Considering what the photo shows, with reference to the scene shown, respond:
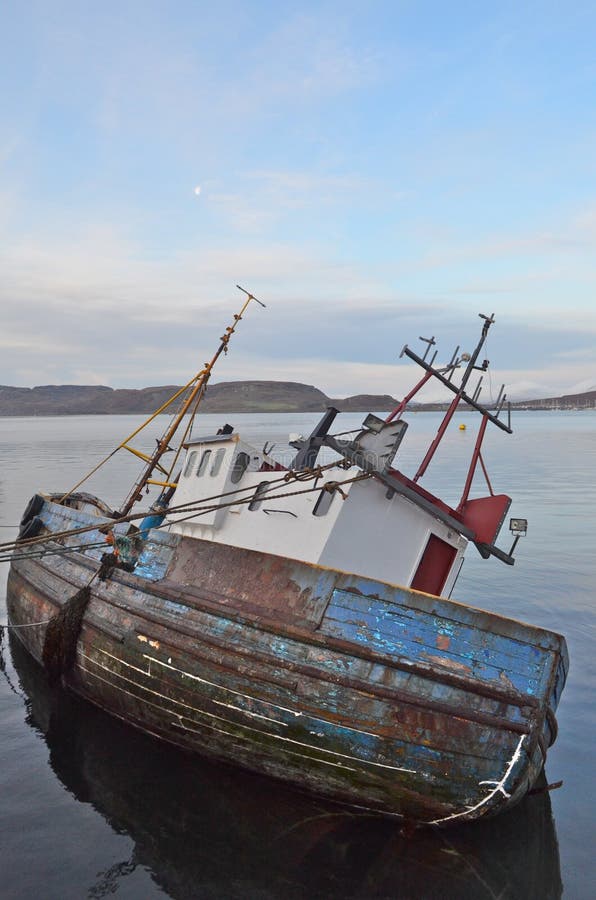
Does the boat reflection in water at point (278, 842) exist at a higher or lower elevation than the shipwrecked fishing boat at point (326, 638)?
lower

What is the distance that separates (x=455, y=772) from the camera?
7.20 metres

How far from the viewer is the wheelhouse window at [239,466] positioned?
1052 centimetres

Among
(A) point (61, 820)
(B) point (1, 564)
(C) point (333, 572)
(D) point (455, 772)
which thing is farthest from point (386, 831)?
(B) point (1, 564)

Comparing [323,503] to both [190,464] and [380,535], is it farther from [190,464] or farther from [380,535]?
[190,464]

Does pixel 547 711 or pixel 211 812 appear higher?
pixel 547 711

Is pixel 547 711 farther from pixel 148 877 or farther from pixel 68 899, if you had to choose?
pixel 68 899

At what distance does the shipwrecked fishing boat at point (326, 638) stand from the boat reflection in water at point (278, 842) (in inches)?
12.7

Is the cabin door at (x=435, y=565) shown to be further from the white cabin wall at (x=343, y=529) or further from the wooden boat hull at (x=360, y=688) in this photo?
the wooden boat hull at (x=360, y=688)

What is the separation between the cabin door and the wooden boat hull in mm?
2243

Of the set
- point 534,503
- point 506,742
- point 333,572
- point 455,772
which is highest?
point 534,503

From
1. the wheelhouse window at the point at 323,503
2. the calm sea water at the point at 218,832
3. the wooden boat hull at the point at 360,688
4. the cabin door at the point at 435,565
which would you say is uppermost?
the wheelhouse window at the point at 323,503

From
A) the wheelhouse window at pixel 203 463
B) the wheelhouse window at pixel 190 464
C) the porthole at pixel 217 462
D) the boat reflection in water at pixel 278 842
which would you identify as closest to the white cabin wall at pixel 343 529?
the porthole at pixel 217 462

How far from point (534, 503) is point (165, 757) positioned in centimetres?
2481

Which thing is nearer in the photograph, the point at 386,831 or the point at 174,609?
the point at 386,831
